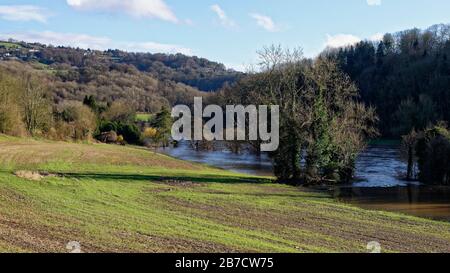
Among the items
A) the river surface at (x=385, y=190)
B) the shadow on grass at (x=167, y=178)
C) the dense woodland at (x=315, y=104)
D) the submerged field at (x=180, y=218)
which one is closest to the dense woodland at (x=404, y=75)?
the dense woodland at (x=315, y=104)

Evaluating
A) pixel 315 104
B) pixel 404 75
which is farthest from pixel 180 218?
pixel 404 75

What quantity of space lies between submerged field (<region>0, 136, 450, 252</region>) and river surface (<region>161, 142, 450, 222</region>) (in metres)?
2.75

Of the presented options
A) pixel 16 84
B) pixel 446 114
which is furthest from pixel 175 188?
pixel 446 114

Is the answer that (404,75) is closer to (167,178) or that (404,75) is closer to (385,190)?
(385,190)

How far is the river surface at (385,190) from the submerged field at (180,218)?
9.01ft

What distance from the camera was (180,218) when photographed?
56.5 feet

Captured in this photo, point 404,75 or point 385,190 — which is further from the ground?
point 404,75

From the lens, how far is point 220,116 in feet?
227

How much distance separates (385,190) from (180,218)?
63.7ft

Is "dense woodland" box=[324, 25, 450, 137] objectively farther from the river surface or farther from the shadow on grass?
the shadow on grass

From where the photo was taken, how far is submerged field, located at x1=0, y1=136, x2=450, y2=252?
1280 cm

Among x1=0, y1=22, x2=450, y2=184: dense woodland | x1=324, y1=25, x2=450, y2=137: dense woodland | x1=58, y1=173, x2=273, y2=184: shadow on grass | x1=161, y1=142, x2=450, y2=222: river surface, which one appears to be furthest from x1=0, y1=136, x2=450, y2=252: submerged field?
x1=324, y1=25, x2=450, y2=137: dense woodland

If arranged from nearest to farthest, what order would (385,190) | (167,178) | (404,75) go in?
(167,178) → (385,190) → (404,75)
